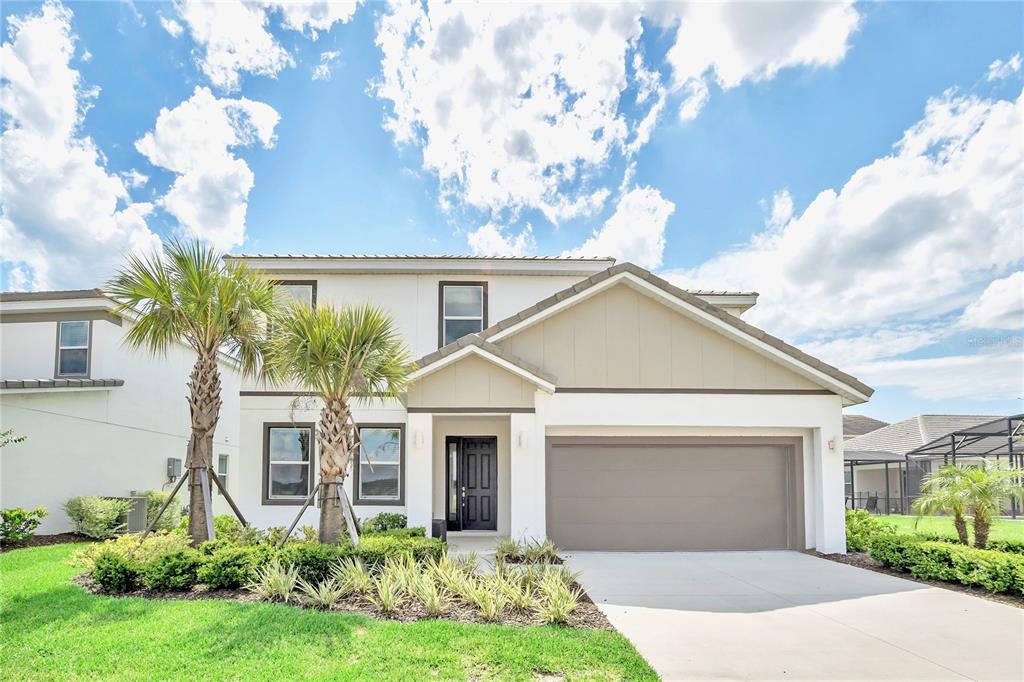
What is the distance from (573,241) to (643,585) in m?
9.94

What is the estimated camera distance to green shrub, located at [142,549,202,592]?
7602 millimetres

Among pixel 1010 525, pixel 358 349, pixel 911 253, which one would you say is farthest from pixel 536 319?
pixel 1010 525

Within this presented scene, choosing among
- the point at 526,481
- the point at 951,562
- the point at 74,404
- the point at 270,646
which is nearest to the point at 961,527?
the point at 951,562

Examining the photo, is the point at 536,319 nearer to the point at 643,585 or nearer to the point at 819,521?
the point at 643,585

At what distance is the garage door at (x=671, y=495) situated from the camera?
→ 1216cm

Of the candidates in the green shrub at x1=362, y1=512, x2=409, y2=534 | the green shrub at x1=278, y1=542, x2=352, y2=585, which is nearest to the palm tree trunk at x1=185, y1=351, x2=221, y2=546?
the green shrub at x1=278, y1=542, x2=352, y2=585

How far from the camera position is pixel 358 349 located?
8977 mm

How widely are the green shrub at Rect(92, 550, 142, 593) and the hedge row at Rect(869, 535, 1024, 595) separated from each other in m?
11.4

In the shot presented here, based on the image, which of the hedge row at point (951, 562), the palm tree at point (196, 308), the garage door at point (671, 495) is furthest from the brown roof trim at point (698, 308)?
the palm tree at point (196, 308)

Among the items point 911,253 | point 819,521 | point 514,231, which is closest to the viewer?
point 819,521

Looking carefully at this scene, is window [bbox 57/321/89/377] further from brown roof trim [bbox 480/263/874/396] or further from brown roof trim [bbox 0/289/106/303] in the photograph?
brown roof trim [bbox 480/263/874/396]

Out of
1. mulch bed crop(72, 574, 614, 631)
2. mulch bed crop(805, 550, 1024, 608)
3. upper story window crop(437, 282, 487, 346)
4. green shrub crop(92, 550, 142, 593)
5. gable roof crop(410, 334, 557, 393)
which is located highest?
upper story window crop(437, 282, 487, 346)

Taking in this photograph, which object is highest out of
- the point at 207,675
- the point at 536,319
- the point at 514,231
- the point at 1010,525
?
the point at 514,231

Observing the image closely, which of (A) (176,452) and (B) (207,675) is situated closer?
(B) (207,675)
